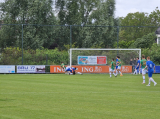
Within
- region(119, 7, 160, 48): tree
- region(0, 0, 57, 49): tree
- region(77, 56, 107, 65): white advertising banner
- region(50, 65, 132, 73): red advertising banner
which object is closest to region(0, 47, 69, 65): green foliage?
region(50, 65, 132, 73): red advertising banner

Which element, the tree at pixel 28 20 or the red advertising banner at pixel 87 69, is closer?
the red advertising banner at pixel 87 69

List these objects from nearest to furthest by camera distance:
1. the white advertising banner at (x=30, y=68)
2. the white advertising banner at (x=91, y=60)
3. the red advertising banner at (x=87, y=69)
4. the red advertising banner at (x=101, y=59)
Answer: the white advertising banner at (x=30, y=68) < the white advertising banner at (x=91, y=60) < the red advertising banner at (x=87, y=69) < the red advertising banner at (x=101, y=59)

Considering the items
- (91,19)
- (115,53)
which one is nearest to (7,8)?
(91,19)

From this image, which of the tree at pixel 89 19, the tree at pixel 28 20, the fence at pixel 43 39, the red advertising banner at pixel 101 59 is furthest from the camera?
the tree at pixel 89 19

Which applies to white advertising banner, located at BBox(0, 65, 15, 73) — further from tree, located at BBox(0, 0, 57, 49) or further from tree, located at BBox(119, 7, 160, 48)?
tree, located at BBox(119, 7, 160, 48)

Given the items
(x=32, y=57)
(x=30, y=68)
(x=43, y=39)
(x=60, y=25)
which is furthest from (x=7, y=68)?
(x=43, y=39)

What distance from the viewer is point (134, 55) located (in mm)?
40625

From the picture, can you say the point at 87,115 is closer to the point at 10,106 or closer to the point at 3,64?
the point at 10,106

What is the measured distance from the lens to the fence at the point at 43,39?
3975 cm

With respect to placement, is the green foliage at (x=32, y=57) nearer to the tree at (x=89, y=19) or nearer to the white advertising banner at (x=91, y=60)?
the white advertising banner at (x=91, y=60)

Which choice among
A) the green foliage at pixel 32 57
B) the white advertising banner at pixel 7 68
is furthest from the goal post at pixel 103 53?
the white advertising banner at pixel 7 68

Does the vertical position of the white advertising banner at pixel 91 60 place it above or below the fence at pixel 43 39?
below

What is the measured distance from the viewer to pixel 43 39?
46844 millimetres

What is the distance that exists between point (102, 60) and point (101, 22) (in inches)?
562
